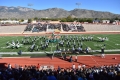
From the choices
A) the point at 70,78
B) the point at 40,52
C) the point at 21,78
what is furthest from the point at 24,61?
the point at 70,78

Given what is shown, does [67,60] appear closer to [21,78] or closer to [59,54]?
[59,54]

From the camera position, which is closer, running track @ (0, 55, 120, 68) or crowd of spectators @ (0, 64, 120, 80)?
crowd of spectators @ (0, 64, 120, 80)

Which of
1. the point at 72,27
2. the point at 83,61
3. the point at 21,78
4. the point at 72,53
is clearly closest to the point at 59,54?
the point at 72,53

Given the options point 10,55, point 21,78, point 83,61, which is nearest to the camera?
point 21,78

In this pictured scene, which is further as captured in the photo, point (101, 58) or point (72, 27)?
point (72, 27)

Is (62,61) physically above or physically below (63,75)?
below

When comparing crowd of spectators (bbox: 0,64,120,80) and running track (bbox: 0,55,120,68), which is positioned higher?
crowd of spectators (bbox: 0,64,120,80)

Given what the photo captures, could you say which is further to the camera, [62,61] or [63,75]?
[62,61]

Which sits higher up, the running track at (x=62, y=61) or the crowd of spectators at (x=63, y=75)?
the crowd of spectators at (x=63, y=75)

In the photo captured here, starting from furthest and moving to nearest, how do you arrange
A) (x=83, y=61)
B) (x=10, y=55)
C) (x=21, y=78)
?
(x=10, y=55)
(x=83, y=61)
(x=21, y=78)

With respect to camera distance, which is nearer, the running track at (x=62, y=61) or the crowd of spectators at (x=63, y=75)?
the crowd of spectators at (x=63, y=75)

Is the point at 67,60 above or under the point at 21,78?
under

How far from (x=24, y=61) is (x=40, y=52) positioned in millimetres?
5221

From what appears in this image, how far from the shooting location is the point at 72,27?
70188 mm
